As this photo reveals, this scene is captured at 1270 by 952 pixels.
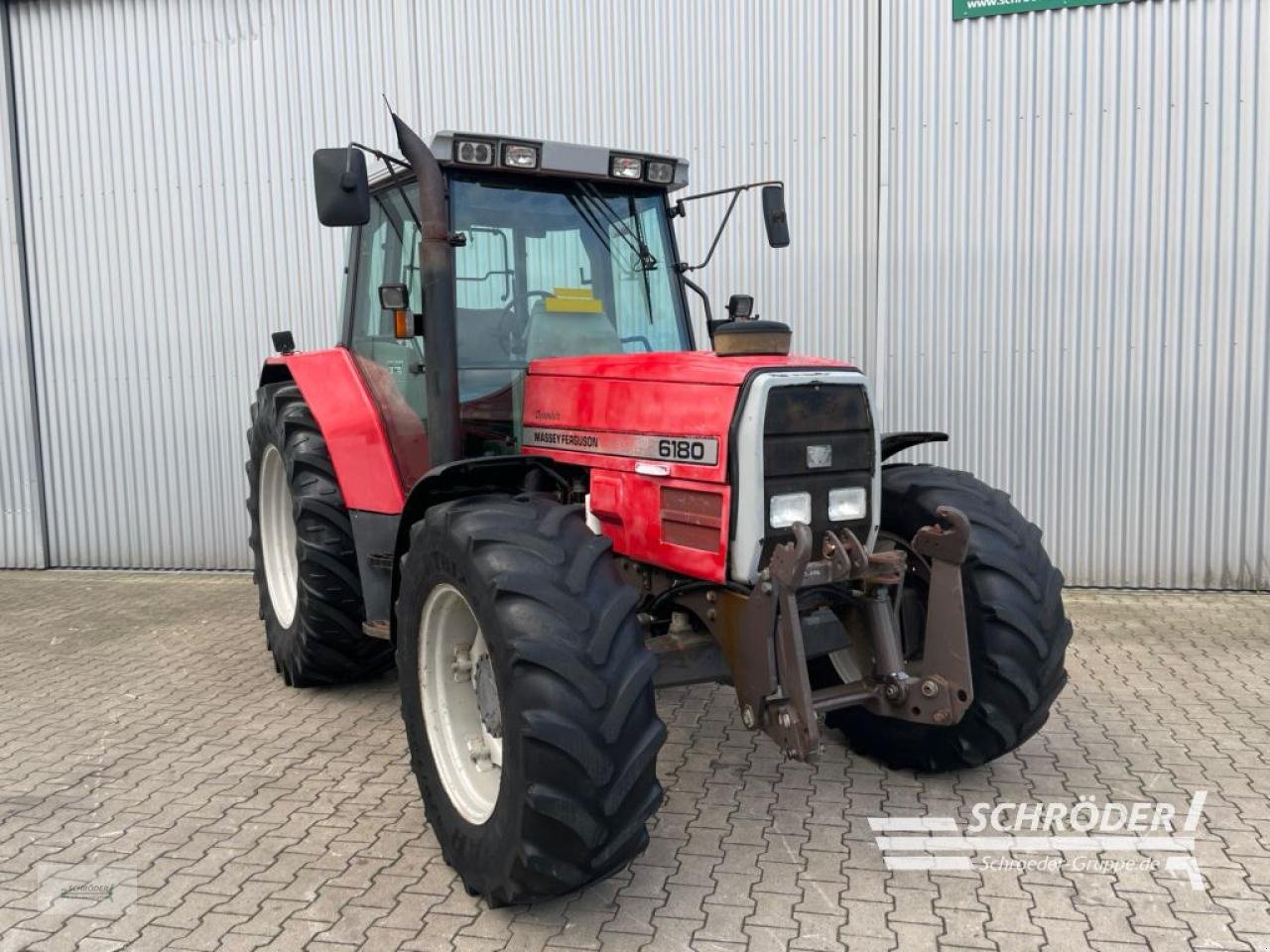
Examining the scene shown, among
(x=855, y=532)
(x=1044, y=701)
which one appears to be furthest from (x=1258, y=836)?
(x=855, y=532)

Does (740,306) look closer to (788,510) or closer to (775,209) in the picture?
(775,209)

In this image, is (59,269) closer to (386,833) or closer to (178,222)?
(178,222)

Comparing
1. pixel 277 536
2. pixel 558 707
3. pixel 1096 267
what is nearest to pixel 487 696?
pixel 558 707

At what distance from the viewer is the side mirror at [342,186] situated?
129 inches

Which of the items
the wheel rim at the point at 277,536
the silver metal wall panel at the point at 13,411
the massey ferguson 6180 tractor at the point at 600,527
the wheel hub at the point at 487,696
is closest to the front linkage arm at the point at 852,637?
the massey ferguson 6180 tractor at the point at 600,527

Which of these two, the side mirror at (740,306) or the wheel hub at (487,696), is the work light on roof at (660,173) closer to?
the side mirror at (740,306)

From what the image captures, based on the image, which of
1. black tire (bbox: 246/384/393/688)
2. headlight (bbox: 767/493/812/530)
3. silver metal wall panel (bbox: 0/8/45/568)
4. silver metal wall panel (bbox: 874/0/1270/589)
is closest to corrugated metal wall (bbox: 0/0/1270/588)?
silver metal wall panel (bbox: 874/0/1270/589)

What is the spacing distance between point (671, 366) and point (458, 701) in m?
1.31

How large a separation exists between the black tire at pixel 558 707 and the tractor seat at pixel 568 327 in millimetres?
1127

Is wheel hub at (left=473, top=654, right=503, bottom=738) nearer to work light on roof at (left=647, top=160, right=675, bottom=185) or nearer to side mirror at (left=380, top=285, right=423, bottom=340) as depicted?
side mirror at (left=380, top=285, right=423, bottom=340)

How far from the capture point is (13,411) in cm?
838

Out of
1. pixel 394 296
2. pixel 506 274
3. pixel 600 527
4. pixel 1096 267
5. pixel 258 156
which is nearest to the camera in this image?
pixel 600 527

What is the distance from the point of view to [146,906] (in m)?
2.98

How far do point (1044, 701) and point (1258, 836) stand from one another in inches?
29.9
